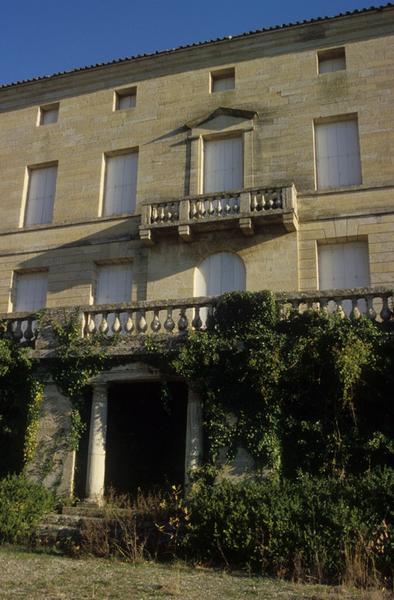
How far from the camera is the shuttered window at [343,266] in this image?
17016 mm

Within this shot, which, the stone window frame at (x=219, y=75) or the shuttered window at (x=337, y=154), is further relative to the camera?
the stone window frame at (x=219, y=75)

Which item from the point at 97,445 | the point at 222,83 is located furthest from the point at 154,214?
the point at 97,445

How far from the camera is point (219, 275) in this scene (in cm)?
1809

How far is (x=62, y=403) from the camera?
13.2 meters

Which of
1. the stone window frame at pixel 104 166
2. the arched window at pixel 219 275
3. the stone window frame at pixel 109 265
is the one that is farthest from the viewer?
the stone window frame at pixel 104 166

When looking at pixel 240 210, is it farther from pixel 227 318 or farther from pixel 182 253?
pixel 227 318

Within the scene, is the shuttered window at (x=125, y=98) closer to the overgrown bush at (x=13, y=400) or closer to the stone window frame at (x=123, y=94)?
the stone window frame at (x=123, y=94)

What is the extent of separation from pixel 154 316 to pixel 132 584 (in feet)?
20.3

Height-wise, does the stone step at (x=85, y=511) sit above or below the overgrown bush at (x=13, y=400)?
below

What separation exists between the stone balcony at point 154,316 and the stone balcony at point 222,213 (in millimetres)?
4192

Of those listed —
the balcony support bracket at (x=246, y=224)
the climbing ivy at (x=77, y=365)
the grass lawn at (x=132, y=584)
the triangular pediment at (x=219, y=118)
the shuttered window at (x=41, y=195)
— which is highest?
the triangular pediment at (x=219, y=118)

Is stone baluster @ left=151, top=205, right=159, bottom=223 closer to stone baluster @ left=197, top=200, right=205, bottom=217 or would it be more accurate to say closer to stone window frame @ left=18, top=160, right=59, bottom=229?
stone baluster @ left=197, top=200, right=205, bottom=217

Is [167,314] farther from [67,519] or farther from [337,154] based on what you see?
[337,154]

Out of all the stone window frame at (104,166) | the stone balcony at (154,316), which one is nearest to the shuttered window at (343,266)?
the stone balcony at (154,316)
